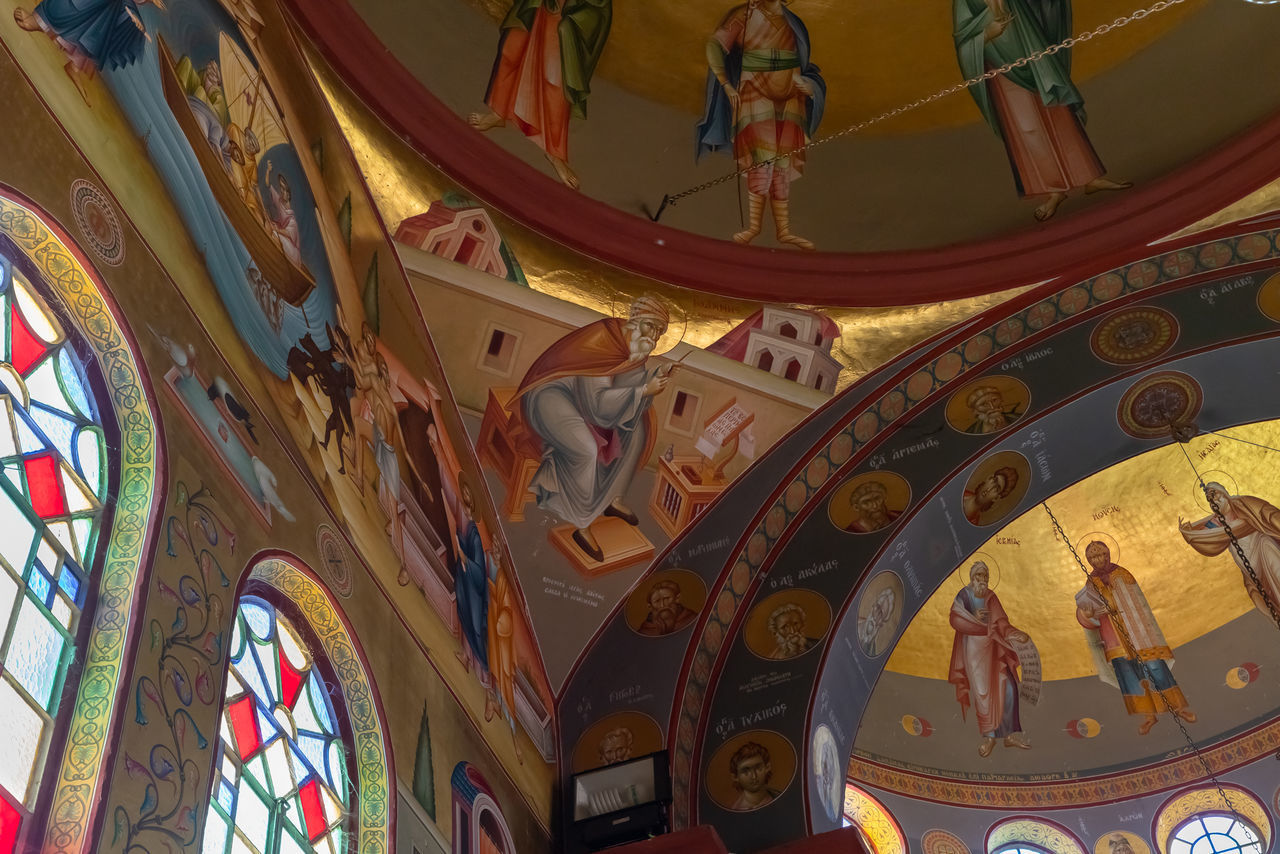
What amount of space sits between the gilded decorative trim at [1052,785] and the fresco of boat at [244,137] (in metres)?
9.49

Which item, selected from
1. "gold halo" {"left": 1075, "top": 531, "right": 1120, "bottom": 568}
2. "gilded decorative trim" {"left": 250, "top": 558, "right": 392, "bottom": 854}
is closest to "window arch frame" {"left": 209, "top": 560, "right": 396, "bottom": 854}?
"gilded decorative trim" {"left": 250, "top": 558, "right": 392, "bottom": 854}

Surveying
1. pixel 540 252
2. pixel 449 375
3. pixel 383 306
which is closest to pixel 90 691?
pixel 383 306

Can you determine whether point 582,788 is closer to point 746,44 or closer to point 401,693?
point 401,693

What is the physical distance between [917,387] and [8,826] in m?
7.67

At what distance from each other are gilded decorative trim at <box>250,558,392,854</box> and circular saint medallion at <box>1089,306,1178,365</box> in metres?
6.40

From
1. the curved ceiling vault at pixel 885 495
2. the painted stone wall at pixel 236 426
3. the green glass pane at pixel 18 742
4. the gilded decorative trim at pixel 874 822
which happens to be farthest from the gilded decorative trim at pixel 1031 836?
the green glass pane at pixel 18 742

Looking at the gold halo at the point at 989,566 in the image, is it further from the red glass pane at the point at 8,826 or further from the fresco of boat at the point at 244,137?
the red glass pane at the point at 8,826

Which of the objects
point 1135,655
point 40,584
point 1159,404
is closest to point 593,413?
point 1159,404

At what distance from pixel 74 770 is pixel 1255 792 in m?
12.9

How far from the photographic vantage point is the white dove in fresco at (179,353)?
19.0 ft

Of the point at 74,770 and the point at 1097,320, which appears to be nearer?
the point at 74,770

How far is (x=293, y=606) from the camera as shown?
655cm

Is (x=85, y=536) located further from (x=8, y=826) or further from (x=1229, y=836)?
(x=1229, y=836)

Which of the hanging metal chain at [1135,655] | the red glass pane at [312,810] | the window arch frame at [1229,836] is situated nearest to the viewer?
the red glass pane at [312,810]
